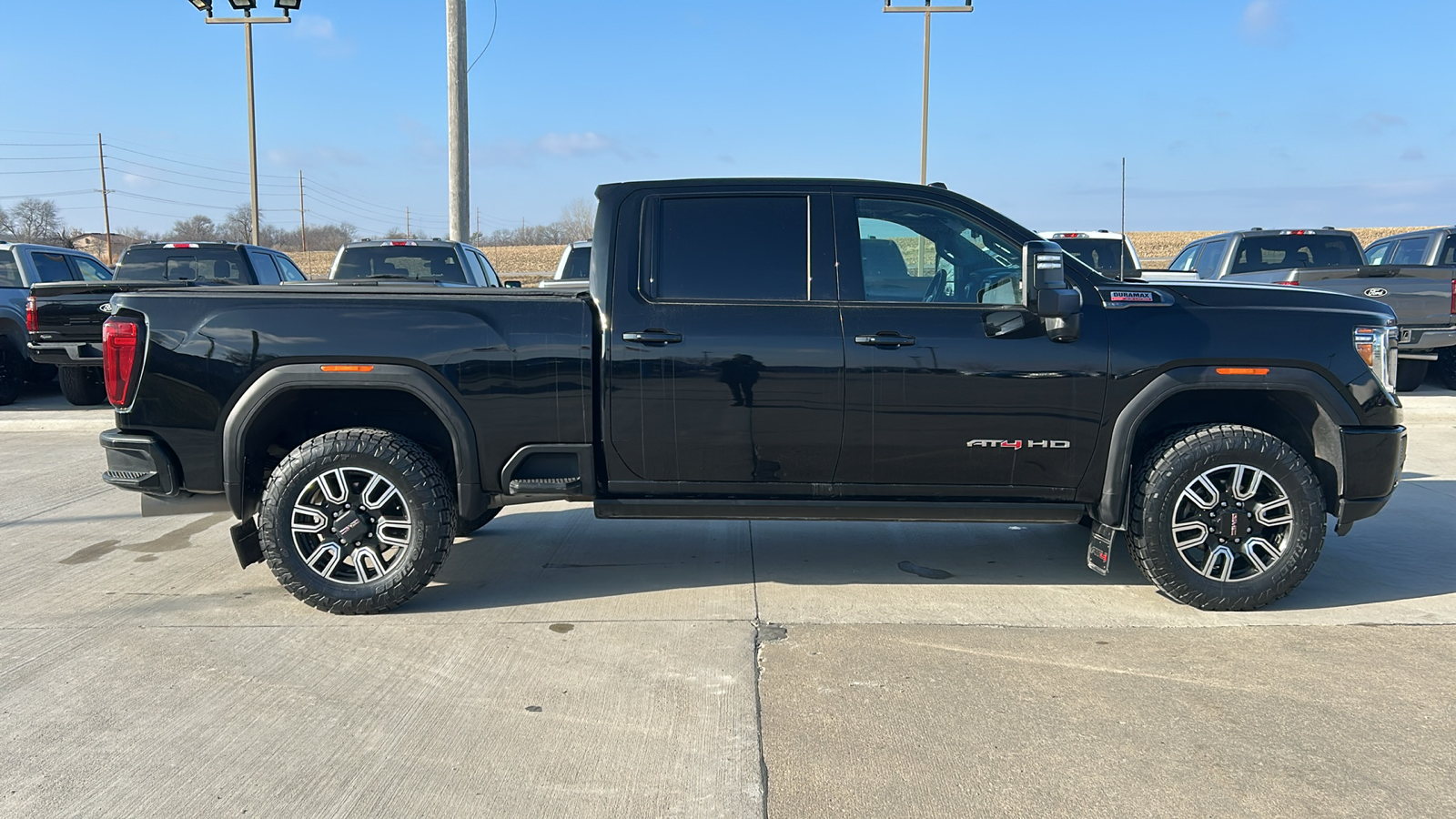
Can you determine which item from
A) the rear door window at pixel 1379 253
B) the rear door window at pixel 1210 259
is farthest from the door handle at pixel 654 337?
the rear door window at pixel 1379 253

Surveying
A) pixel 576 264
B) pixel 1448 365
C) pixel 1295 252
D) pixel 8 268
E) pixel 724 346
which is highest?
pixel 1295 252

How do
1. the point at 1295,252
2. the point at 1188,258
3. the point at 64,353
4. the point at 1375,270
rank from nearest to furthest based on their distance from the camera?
the point at 64,353 < the point at 1375,270 < the point at 1295,252 < the point at 1188,258

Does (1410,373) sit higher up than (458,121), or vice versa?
(458,121)

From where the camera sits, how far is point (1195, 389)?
4.54 m

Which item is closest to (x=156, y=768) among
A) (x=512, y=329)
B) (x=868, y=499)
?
(x=512, y=329)

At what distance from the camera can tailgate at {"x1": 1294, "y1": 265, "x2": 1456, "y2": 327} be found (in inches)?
440

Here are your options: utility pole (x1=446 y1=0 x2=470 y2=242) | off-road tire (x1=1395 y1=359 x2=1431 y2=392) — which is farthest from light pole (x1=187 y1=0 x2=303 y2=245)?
off-road tire (x1=1395 y1=359 x2=1431 y2=392)

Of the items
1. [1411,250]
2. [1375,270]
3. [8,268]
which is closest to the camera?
[1375,270]

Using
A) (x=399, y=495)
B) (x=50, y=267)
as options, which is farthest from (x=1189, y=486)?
(x=50, y=267)

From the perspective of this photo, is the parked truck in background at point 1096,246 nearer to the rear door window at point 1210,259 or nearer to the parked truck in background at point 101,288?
the rear door window at point 1210,259

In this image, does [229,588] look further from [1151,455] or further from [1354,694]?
[1354,694]

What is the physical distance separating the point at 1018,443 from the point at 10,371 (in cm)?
1230

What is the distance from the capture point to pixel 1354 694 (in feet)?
12.3

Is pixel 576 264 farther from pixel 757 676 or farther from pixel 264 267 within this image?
pixel 757 676
